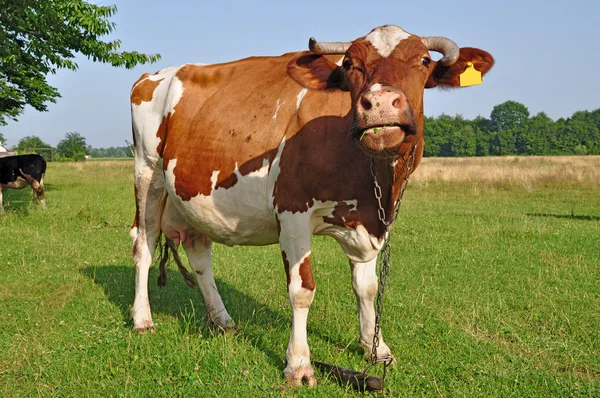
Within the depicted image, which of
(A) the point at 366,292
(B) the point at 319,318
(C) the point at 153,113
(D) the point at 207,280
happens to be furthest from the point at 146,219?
(A) the point at 366,292

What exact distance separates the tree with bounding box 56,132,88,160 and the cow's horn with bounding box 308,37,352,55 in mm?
84966

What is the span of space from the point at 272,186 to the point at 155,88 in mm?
2392

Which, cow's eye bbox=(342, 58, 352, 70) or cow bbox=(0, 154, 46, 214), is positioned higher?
cow's eye bbox=(342, 58, 352, 70)

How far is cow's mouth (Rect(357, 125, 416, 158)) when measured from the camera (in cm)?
341

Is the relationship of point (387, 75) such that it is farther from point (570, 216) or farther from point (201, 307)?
point (570, 216)

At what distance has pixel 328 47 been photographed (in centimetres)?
411

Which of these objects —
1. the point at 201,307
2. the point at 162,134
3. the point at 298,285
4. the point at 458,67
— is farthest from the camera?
the point at 201,307

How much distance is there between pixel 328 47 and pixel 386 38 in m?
0.48

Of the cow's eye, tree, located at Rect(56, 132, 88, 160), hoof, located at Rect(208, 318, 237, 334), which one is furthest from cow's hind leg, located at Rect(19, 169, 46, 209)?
tree, located at Rect(56, 132, 88, 160)

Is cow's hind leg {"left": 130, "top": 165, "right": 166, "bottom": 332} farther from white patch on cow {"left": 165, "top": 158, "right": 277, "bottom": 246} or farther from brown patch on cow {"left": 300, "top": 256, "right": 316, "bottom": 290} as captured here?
brown patch on cow {"left": 300, "top": 256, "right": 316, "bottom": 290}

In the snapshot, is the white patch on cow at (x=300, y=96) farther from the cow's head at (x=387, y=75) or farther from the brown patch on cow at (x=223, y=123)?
the cow's head at (x=387, y=75)

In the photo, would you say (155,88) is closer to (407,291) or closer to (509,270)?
(407,291)

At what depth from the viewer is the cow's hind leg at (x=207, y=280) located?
5.78 m

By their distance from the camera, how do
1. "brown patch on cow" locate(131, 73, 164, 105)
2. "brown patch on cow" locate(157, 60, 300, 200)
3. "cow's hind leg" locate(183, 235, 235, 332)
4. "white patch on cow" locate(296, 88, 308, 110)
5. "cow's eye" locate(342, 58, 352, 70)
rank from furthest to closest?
"brown patch on cow" locate(131, 73, 164, 105) → "cow's hind leg" locate(183, 235, 235, 332) → "brown patch on cow" locate(157, 60, 300, 200) → "white patch on cow" locate(296, 88, 308, 110) → "cow's eye" locate(342, 58, 352, 70)
